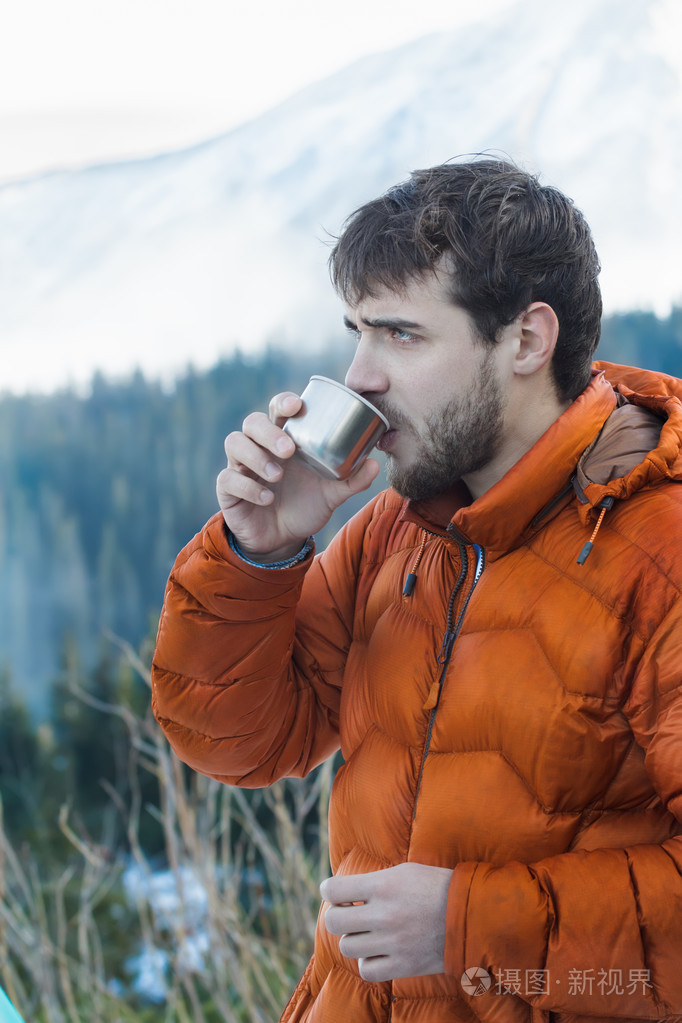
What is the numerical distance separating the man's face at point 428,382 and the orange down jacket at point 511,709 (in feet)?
0.26

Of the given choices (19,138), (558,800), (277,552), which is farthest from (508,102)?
(558,800)

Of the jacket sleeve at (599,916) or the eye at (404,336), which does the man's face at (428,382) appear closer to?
the eye at (404,336)

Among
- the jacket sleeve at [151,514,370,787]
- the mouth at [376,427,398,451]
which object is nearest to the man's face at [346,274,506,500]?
the mouth at [376,427,398,451]

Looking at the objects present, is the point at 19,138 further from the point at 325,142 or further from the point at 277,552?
the point at 277,552

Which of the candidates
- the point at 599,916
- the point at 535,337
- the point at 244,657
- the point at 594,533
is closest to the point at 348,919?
the point at 599,916

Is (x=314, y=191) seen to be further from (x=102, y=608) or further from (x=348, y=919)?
(x=348, y=919)

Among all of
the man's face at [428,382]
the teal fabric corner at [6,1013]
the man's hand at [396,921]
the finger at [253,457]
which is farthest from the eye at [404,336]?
the teal fabric corner at [6,1013]

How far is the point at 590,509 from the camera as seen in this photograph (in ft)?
Result: 3.24

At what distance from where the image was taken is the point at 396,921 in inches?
35.0

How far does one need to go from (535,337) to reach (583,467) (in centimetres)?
21

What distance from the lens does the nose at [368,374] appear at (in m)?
1.11

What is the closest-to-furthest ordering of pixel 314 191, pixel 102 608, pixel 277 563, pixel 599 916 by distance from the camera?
pixel 599 916, pixel 277 563, pixel 314 191, pixel 102 608

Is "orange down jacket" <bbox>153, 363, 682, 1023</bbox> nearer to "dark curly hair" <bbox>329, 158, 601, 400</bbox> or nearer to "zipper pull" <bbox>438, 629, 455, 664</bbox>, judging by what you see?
"zipper pull" <bbox>438, 629, 455, 664</bbox>

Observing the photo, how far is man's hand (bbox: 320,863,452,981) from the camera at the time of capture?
0.89 metres
